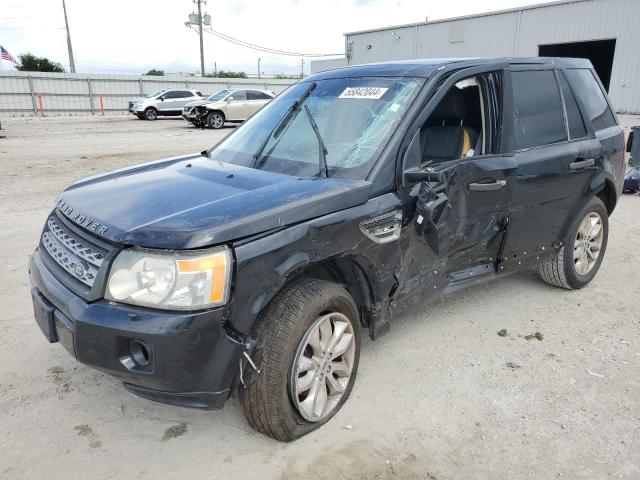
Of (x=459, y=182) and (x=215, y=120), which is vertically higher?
(x=459, y=182)

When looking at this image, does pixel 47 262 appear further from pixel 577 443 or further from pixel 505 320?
pixel 505 320

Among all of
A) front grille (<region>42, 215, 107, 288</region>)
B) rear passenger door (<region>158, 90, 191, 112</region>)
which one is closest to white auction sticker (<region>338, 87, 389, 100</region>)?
front grille (<region>42, 215, 107, 288</region>)

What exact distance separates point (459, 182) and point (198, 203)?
162 centimetres

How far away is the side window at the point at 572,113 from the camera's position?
4.12 meters

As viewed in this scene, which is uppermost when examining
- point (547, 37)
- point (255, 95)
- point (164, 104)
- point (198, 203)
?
point (547, 37)

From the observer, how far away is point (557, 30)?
25516 millimetres

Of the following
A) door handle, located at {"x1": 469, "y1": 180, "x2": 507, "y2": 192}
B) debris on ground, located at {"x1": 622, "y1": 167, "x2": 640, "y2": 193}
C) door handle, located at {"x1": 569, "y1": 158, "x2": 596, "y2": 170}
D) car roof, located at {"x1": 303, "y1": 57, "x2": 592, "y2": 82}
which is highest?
car roof, located at {"x1": 303, "y1": 57, "x2": 592, "y2": 82}

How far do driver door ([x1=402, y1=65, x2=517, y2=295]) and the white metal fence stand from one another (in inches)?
1029

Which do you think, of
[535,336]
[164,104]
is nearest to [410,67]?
[535,336]

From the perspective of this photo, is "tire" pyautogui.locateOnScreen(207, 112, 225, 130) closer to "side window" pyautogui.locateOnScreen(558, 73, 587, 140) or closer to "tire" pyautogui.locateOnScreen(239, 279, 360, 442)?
"side window" pyautogui.locateOnScreen(558, 73, 587, 140)

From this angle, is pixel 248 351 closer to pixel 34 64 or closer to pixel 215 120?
pixel 215 120

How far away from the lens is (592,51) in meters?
27.8

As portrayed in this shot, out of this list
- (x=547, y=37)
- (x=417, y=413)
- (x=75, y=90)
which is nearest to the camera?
(x=417, y=413)

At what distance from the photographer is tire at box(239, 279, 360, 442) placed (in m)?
2.37
